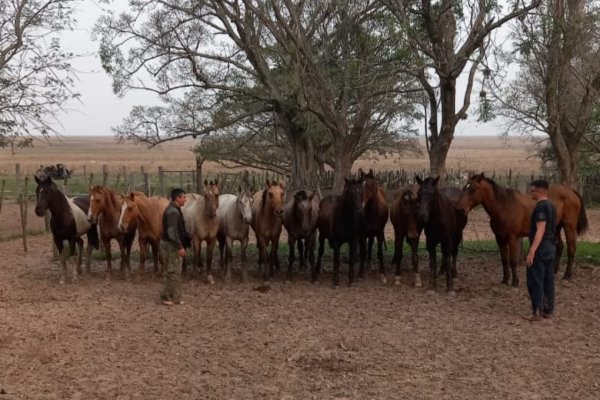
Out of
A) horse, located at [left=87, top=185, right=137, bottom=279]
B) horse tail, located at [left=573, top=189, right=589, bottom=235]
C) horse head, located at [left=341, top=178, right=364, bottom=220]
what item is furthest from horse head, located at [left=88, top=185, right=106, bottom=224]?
horse tail, located at [left=573, top=189, right=589, bottom=235]

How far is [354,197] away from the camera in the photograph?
10453mm

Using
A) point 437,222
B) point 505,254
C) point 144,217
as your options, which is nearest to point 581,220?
point 505,254

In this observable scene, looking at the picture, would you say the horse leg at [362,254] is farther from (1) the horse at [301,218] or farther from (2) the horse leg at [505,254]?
(2) the horse leg at [505,254]

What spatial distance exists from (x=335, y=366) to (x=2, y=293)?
640cm

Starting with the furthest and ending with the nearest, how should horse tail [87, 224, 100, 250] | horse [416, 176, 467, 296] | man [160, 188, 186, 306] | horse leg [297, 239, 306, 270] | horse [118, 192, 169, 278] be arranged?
horse leg [297, 239, 306, 270], horse tail [87, 224, 100, 250], horse [118, 192, 169, 278], horse [416, 176, 467, 296], man [160, 188, 186, 306]

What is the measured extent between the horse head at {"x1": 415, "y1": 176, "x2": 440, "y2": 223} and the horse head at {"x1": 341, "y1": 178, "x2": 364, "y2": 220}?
1.00 m

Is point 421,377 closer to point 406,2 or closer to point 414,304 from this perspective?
point 414,304

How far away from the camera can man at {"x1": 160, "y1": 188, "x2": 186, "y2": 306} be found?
30.7 feet

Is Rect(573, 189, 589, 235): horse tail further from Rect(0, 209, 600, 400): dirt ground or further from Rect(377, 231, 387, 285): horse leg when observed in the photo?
Rect(377, 231, 387, 285): horse leg

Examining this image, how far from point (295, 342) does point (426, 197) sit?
371 centimetres

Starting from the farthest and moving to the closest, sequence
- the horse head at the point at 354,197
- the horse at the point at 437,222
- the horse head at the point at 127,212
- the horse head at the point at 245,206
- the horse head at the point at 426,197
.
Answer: the horse head at the point at 245,206 → the horse head at the point at 127,212 → the horse head at the point at 354,197 → the horse at the point at 437,222 → the horse head at the point at 426,197

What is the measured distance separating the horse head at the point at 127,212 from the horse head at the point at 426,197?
4.91 metres

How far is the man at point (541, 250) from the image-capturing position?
8297 mm

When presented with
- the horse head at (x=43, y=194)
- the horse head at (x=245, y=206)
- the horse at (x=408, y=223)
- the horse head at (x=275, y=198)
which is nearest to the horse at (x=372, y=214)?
the horse at (x=408, y=223)
